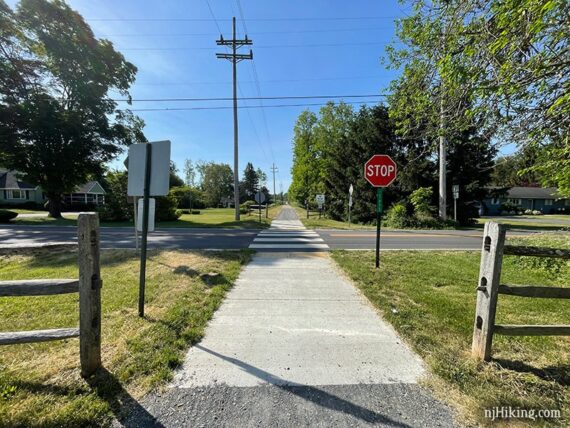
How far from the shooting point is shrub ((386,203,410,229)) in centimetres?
1859

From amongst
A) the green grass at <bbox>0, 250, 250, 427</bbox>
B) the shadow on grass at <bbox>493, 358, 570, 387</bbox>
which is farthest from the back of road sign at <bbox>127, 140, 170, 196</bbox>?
the shadow on grass at <bbox>493, 358, 570, 387</bbox>

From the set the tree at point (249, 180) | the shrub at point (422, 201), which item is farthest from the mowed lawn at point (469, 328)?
the tree at point (249, 180)

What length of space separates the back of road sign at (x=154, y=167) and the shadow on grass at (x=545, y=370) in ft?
14.0

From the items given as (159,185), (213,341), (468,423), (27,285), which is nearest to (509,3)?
(468,423)

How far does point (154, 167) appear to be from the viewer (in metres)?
3.80

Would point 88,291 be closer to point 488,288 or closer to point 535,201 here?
point 488,288

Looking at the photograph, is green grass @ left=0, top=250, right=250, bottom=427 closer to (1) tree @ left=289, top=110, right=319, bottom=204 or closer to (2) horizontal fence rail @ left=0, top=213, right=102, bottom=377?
(2) horizontal fence rail @ left=0, top=213, right=102, bottom=377

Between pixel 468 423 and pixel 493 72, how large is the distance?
4.28 meters

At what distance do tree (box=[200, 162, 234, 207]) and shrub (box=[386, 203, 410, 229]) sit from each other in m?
53.1

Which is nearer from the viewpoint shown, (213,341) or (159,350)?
(159,350)

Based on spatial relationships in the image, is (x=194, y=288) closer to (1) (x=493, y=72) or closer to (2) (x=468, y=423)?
(2) (x=468, y=423)

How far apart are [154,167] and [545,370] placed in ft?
16.0

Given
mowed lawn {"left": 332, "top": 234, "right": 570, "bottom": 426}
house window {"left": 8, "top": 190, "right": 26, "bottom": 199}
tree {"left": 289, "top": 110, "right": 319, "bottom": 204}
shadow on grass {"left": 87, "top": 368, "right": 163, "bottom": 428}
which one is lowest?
shadow on grass {"left": 87, "top": 368, "right": 163, "bottom": 428}

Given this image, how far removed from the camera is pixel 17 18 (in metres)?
18.4
